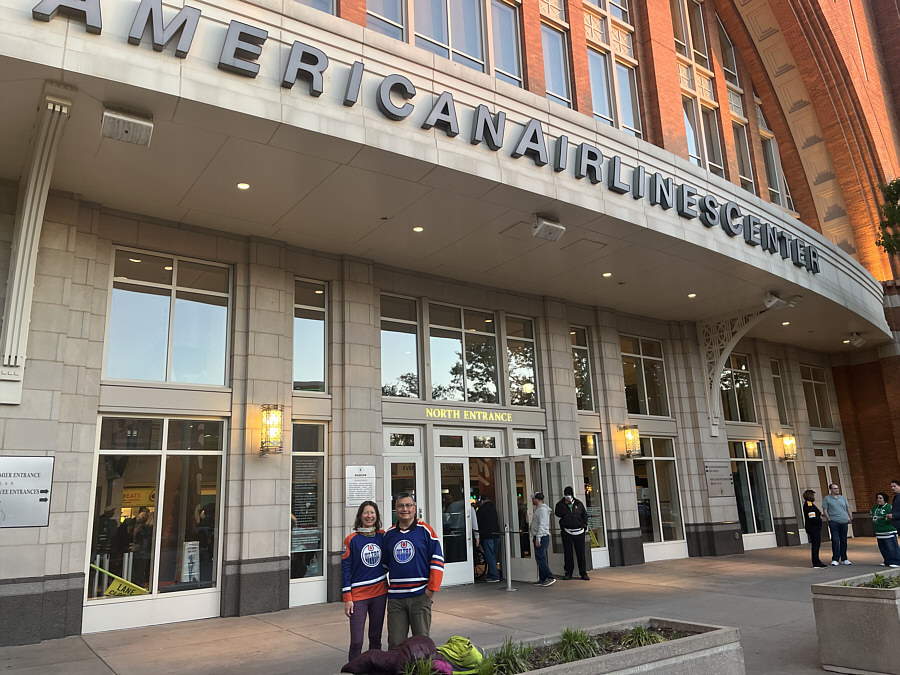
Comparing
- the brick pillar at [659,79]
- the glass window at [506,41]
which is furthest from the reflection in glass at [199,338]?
the brick pillar at [659,79]

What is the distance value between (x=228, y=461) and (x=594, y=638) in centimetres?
713

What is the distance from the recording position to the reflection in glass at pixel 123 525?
9.56 m

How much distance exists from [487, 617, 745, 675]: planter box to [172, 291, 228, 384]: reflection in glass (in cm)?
766

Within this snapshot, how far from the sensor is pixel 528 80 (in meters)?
12.8

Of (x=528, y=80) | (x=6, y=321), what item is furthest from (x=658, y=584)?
(x=6, y=321)

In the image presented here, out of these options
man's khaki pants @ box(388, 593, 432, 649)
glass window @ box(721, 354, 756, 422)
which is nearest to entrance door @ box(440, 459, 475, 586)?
man's khaki pants @ box(388, 593, 432, 649)

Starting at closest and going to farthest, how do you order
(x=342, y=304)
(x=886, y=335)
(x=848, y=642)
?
(x=848, y=642)
(x=342, y=304)
(x=886, y=335)

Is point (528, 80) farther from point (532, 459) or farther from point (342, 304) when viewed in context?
point (532, 459)

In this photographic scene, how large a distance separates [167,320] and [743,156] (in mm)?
17374

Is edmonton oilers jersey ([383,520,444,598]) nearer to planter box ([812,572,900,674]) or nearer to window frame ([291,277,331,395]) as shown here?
planter box ([812,572,900,674])

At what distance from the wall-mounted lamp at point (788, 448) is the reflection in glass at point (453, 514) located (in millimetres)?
11785

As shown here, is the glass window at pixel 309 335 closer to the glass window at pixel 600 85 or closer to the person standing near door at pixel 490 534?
the person standing near door at pixel 490 534

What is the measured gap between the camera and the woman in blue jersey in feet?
20.1

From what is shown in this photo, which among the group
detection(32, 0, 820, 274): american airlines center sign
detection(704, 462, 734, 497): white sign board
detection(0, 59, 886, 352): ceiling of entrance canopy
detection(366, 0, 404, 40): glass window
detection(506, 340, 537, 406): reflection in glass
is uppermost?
detection(366, 0, 404, 40): glass window
